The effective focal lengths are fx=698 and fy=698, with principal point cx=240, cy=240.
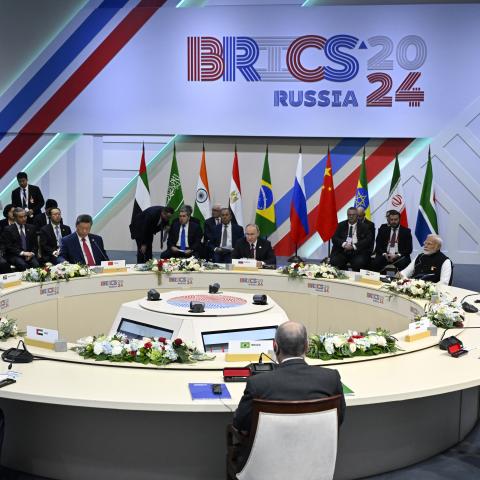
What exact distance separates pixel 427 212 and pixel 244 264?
4.44 meters

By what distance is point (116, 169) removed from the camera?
38.0ft

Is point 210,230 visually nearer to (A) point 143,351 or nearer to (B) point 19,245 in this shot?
(B) point 19,245

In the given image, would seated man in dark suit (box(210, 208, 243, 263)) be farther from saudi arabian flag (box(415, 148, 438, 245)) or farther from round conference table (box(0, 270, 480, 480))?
round conference table (box(0, 270, 480, 480))

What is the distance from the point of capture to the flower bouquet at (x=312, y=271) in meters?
6.32

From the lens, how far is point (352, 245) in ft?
27.9

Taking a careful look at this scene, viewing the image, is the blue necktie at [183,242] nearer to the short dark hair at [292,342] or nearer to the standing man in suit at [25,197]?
the standing man in suit at [25,197]

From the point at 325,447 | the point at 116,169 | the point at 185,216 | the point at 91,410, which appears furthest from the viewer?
the point at 116,169

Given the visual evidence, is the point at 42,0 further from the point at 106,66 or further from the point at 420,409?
the point at 420,409

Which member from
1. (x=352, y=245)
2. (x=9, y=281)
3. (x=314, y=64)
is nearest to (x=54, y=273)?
(x=9, y=281)

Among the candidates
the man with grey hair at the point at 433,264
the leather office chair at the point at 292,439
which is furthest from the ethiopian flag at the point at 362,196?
the leather office chair at the point at 292,439

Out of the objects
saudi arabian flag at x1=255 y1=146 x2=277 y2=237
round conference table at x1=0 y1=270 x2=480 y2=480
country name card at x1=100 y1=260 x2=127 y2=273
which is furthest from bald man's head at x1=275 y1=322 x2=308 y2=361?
saudi arabian flag at x1=255 y1=146 x2=277 y2=237

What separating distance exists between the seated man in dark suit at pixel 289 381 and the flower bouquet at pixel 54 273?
3.52m

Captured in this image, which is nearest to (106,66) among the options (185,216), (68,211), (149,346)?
(68,211)

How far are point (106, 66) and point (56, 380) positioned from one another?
862 cm
